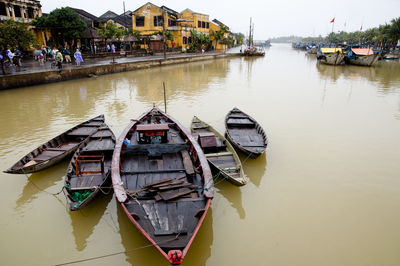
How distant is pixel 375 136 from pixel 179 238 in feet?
35.4

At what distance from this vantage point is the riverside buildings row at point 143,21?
2877 cm

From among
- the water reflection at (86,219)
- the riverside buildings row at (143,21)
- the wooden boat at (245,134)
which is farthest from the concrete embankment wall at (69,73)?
the wooden boat at (245,134)

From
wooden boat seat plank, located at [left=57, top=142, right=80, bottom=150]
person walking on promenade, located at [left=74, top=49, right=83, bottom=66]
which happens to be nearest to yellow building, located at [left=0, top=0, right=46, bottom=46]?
person walking on promenade, located at [left=74, top=49, right=83, bottom=66]

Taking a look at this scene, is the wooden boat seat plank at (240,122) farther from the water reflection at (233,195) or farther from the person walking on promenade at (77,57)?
the person walking on promenade at (77,57)

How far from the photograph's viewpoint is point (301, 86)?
22.0 m

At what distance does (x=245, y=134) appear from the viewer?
9.92 meters

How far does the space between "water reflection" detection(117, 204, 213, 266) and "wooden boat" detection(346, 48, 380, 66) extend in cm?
3897

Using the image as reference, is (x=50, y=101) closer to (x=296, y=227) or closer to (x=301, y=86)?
(x=296, y=227)

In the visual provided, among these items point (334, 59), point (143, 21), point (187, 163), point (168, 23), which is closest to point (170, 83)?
point (187, 163)

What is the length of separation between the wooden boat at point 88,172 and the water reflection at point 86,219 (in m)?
0.37

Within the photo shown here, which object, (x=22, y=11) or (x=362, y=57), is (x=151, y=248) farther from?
(x=362, y=57)

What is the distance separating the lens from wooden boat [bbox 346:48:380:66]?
1352 inches

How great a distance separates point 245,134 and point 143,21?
1553 inches

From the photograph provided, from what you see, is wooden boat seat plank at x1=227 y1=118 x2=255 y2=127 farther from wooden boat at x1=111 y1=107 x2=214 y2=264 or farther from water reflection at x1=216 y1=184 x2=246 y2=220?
water reflection at x1=216 y1=184 x2=246 y2=220
